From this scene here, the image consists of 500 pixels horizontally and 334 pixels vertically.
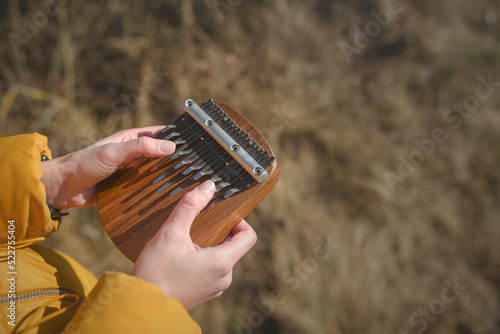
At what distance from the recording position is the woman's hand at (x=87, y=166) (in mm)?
1490

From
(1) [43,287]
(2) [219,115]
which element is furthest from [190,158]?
(1) [43,287]

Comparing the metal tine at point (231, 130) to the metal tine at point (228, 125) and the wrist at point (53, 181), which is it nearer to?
the metal tine at point (228, 125)

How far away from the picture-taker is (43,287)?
130 cm

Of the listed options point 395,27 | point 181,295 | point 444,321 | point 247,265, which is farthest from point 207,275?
point 395,27

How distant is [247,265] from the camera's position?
9.54 feet

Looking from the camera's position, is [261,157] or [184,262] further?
[261,157]

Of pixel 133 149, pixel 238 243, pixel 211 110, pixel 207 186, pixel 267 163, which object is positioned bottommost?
pixel 238 243

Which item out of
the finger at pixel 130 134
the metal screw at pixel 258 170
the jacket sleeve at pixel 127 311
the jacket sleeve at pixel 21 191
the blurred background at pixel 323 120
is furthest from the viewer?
the blurred background at pixel 323 120

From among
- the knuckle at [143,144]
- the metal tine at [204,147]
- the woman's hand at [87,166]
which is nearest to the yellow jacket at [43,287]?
the woman's hand at [87,166]

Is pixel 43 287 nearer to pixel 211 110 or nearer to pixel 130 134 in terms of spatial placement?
pixel 130 134

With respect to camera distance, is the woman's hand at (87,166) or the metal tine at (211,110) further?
the metal tine at (211,110)

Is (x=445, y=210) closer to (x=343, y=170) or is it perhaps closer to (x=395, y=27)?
(x=343, y=170)

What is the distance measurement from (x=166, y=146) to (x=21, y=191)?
1.91 ft

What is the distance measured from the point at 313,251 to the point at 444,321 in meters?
1.19
